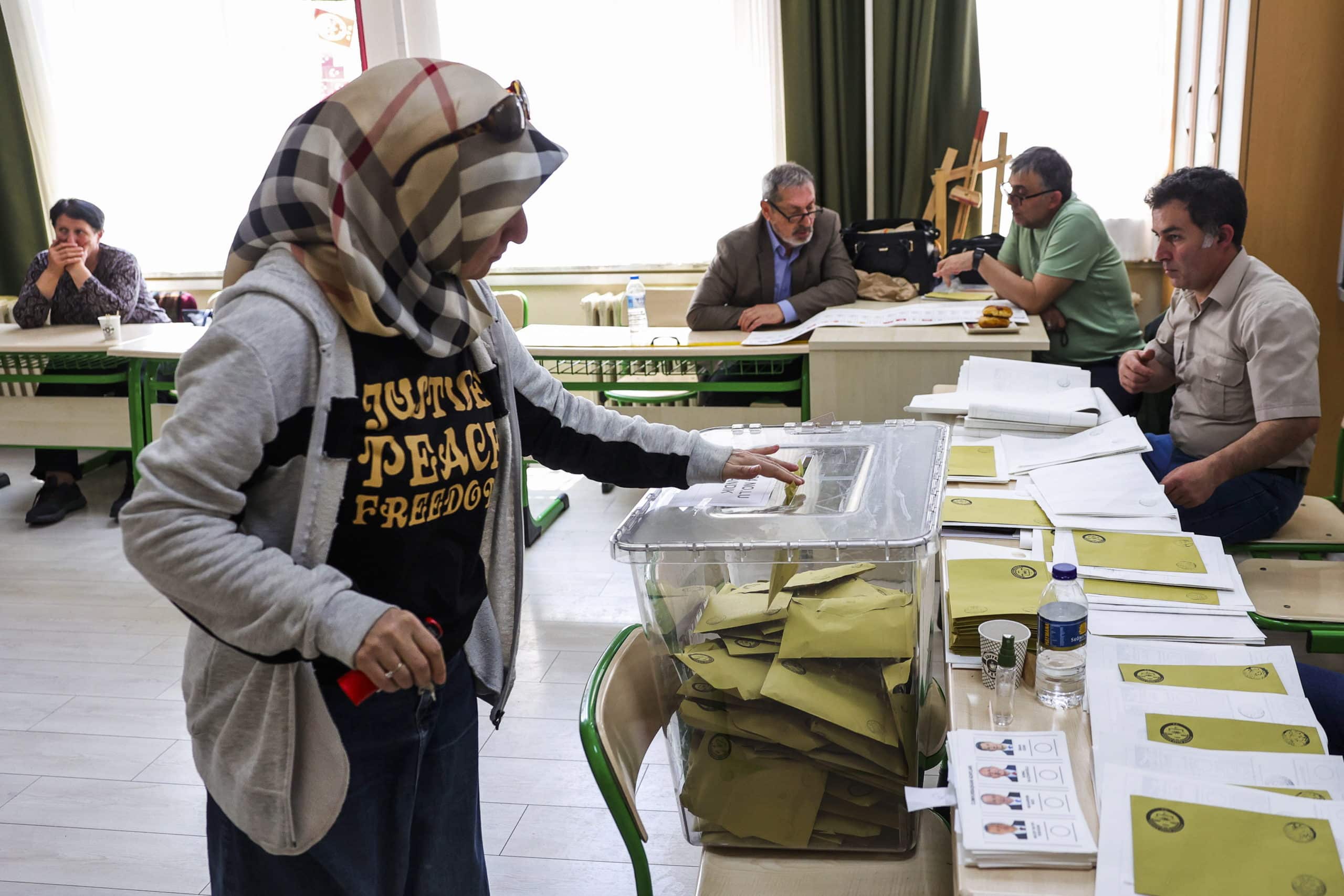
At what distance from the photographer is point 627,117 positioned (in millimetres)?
4762

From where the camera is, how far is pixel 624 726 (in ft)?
4.29

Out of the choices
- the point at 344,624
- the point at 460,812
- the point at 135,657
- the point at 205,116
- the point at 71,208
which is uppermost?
the point at 205,116

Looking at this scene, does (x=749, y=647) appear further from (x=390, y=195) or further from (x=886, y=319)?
(x=886, y=319)

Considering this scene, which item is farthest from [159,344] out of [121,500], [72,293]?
[121,500]

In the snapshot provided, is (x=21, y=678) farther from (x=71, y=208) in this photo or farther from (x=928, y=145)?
(x=928, y=145)

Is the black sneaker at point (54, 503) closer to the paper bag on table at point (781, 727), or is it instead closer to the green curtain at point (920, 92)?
the green curtain at point (920, 92)

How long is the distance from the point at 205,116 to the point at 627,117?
85.3 inches

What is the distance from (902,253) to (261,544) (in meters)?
3.27

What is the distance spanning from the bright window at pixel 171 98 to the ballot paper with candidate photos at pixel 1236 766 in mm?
4927

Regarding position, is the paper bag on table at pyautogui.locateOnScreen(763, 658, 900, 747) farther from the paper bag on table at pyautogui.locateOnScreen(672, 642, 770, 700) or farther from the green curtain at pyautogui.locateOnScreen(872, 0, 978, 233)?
the green curtain at pyautogui.locateOnScreen(872, 0, 978, 233)

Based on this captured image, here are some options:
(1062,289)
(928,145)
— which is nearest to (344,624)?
(1062,289)

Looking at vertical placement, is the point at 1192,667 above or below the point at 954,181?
below

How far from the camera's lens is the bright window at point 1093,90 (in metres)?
4.21

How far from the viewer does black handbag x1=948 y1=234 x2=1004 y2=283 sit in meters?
3.93
